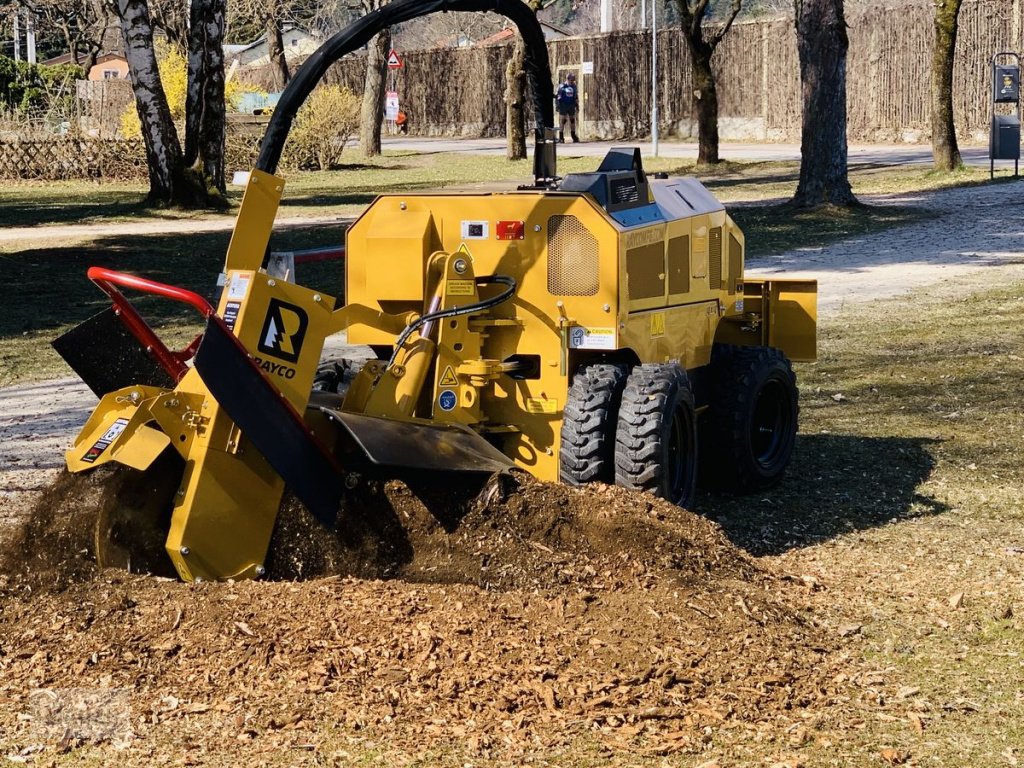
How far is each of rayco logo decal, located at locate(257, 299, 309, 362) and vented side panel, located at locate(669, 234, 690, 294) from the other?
227 cm

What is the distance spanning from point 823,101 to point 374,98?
19263mm

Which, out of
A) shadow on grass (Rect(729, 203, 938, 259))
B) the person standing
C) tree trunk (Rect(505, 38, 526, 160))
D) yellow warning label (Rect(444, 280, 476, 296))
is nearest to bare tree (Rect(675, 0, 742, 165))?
tree trunk (Rect(505, 38, 526, 160))

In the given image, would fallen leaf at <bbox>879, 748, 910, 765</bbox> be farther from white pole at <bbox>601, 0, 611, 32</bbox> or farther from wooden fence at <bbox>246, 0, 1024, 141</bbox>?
white pole at <bbox>601, 0, 611, 32</bbox>

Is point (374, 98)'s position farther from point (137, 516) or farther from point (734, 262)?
point (137, 516)

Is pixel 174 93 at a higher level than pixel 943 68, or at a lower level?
higher

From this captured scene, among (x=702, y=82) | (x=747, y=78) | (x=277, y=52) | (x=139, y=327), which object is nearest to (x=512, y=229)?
(x=139, y=327)

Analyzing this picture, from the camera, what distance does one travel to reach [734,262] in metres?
8.66

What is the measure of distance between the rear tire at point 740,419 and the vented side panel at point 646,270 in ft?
2.95

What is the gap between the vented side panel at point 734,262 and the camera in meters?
8.59

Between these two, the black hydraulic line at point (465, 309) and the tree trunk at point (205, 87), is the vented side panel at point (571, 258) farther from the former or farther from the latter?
the tree trunk at point (205, 87)

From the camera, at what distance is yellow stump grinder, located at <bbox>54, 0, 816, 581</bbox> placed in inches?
230

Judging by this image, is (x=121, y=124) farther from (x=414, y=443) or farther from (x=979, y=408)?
(x=414, y=443)

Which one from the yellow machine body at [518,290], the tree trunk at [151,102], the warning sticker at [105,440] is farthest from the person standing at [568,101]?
the warning sticker at [105,440]

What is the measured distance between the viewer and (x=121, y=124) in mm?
38000
